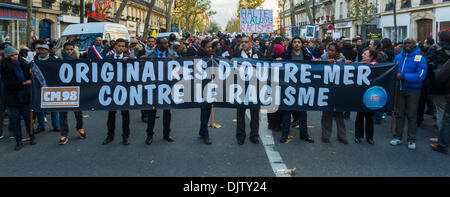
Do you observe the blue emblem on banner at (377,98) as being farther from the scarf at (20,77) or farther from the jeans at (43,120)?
the jeans at (43,120)

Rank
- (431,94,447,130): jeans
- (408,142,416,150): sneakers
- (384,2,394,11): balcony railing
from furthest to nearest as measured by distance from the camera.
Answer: (384,2,394,11): balcony railing, (431,94,447,130): jeans, (408,142,416,150): sneakers

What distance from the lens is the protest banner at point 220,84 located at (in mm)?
6910

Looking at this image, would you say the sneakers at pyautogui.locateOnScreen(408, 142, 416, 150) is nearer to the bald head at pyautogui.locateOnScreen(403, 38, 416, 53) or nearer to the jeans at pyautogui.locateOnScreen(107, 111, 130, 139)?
the bald head at pyautogui.locateOnScreen(403, 38, 416, 53)

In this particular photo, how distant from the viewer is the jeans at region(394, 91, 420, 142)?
6796 mm

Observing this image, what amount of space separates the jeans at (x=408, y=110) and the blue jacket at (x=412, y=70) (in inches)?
4.8

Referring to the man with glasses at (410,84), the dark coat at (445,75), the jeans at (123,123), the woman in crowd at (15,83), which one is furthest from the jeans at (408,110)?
the woman in crowd at (15,83)

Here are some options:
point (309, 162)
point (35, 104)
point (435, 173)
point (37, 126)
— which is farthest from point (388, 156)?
point (37, 126)

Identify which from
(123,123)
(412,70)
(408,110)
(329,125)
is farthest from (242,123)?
(412,70)

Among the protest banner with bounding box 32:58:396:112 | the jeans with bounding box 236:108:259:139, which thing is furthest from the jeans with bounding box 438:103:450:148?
the jeans with bounding box 236:108:259:139

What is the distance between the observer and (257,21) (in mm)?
20203

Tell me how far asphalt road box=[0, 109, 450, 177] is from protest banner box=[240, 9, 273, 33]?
13.0m

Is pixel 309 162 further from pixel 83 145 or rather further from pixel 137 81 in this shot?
pixel 83 145

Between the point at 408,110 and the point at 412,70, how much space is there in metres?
0.68

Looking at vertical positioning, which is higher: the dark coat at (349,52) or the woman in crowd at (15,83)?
the dark coat at (349,52)
